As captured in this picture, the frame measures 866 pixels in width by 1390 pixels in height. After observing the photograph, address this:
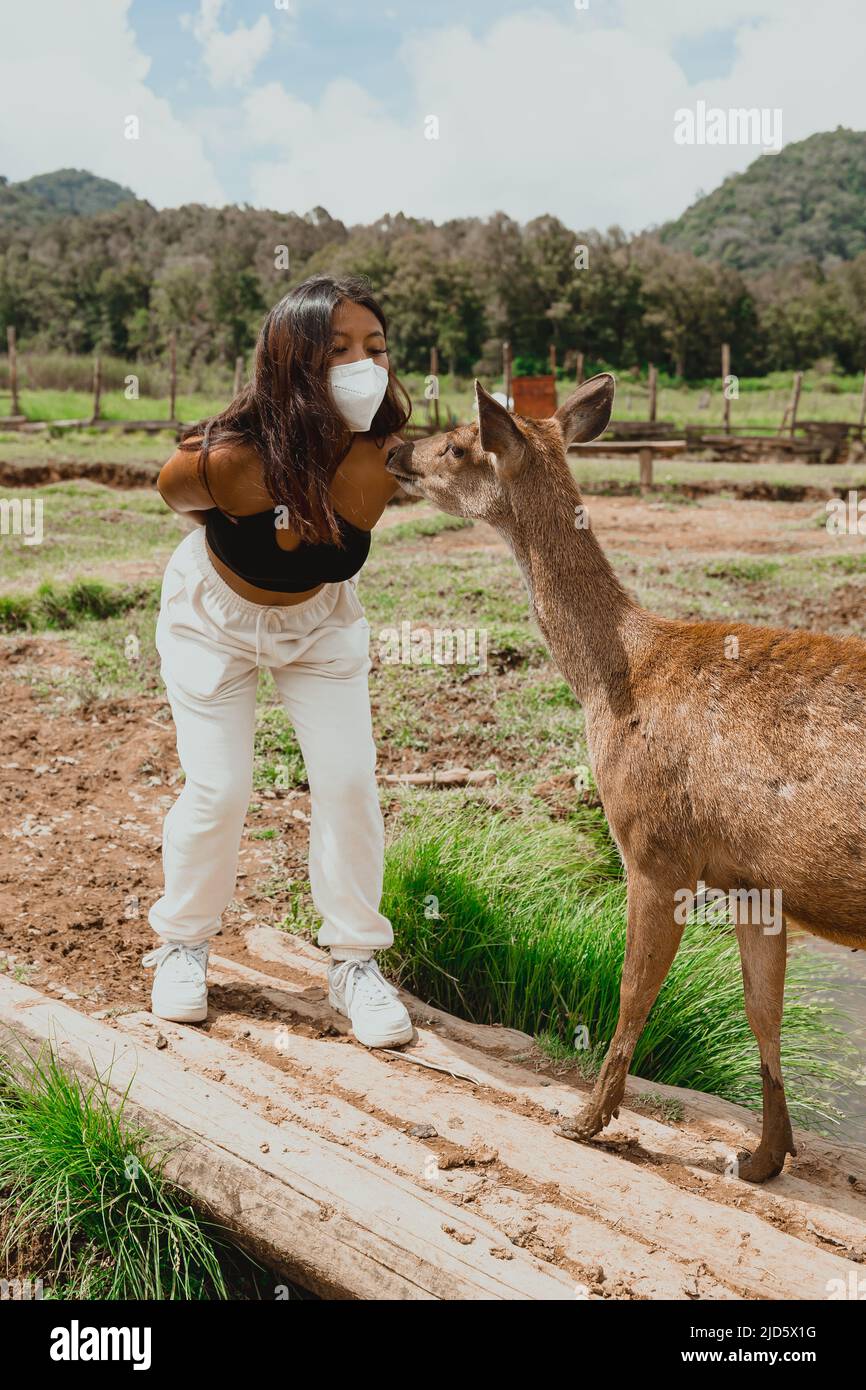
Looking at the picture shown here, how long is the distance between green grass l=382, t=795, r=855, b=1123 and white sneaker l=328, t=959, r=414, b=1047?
423mm

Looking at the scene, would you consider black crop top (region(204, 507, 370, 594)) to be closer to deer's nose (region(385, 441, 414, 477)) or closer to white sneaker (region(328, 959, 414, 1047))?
deer's nose (region(385, 441, 414, 477))

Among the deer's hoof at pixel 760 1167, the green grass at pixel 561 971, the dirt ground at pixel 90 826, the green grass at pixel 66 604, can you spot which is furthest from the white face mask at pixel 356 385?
the green grass at pixel 66 604

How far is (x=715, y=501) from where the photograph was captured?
19078 millimetres

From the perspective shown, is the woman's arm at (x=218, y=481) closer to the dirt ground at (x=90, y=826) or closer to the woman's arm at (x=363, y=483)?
the woman's arm at (x=363, y=483)

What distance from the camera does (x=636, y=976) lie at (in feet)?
10.5

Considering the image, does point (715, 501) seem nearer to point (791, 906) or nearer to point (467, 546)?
point (467, 546)

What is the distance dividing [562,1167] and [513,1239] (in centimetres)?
37

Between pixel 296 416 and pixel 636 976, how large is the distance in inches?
70.4

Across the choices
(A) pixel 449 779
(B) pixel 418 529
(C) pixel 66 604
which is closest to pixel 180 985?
(A) pixel 449 779

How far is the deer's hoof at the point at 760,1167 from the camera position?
321 centimetres

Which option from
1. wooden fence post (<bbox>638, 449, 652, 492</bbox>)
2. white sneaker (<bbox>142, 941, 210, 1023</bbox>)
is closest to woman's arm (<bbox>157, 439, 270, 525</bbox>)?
white sneaker (<bbox>142, 941, 210, 1023</bbox>)

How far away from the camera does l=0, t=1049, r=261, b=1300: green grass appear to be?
302cm
